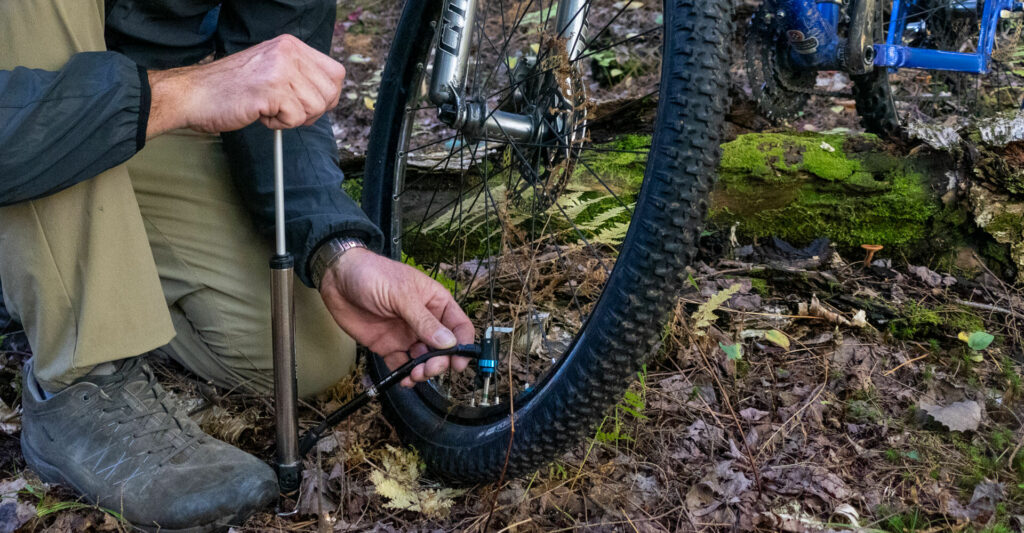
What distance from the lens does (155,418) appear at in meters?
1.87

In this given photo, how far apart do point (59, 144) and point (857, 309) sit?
2.15 metres

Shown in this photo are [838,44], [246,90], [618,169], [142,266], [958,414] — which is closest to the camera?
[246,90]

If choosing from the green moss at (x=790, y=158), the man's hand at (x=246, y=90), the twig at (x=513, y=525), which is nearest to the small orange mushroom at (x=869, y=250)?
the green moss at (x=790, y=158)

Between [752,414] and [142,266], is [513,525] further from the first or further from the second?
[142,266]

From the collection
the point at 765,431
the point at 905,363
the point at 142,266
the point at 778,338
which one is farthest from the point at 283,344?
the point at 905,363

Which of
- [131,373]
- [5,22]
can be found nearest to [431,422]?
[131,373]

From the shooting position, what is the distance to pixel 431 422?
6.48 feet

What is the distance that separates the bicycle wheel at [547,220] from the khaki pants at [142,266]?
354mm

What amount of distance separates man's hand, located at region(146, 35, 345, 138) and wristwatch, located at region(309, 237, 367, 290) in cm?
41

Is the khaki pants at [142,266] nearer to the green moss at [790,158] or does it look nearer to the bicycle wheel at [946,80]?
the green moss at [790,158]

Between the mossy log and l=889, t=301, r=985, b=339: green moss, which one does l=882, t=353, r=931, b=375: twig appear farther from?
the mossy log

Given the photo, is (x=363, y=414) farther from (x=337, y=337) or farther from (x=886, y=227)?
(x=886, y=227)

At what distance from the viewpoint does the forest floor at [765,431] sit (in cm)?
175

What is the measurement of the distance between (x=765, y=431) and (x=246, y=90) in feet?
4.70
